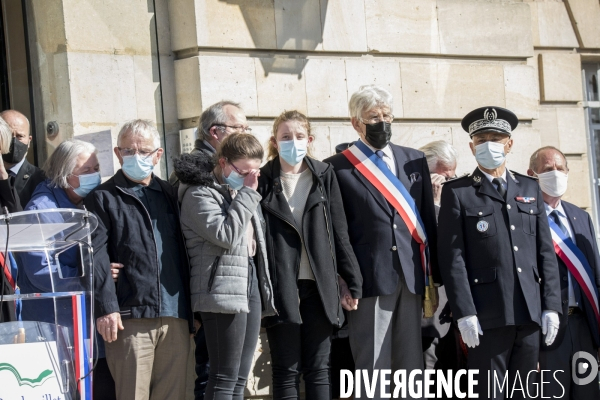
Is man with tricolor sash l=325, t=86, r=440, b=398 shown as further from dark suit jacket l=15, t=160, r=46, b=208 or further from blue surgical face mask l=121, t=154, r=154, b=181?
dark suit jacket l=15, t=160, r=46, b=208

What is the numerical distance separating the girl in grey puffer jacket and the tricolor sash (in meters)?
0.85

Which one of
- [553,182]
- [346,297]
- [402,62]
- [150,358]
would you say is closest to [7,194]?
[150,358]

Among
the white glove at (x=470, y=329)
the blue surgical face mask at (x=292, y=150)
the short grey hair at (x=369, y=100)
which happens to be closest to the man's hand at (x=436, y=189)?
the short grey hair at (x=369, y=100)

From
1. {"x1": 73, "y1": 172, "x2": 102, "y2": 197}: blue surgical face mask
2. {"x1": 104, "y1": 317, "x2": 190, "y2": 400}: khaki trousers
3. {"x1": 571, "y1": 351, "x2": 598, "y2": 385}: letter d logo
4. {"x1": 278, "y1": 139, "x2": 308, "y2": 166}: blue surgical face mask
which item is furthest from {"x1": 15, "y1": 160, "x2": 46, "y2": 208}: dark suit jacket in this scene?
{"x1": 571, "y1": 351, "x2": 598, "y2": 385}: letter d logo

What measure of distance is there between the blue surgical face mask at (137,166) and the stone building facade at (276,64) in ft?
4.94

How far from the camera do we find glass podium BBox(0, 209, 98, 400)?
4.52 meters

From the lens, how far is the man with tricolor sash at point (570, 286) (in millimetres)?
6555

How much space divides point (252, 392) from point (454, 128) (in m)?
3.21

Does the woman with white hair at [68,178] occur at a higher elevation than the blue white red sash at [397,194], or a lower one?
higher

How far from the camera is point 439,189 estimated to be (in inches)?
283

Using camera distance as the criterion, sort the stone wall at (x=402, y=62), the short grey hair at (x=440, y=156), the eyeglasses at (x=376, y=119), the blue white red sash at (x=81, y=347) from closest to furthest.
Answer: the blue white red sash at (x=81, y=347), the eyeglasses at (x=376, y=119), the short grey hair at (x=440, y=156), the stone wall at (x=402, y=62)

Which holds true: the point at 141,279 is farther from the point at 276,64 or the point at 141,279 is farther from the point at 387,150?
the point at 276,64

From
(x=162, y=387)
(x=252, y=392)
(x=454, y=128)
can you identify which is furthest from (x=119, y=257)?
(x=454, y=128)

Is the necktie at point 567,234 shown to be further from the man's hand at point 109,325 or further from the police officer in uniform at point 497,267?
the man's hand at point 109,325
